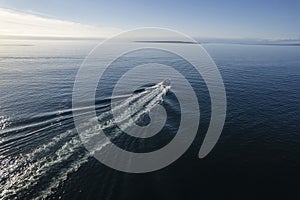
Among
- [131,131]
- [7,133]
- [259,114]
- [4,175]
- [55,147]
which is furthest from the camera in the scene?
[259,114]

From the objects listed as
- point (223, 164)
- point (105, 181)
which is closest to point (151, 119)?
point (223, 164)

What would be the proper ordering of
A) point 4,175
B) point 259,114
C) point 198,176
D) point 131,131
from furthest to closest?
point 259,114 → point 131,131 → point 198,176 → point 4,175

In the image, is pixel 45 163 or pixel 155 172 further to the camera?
pixel 155 172

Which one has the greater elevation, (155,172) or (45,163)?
(45,163)

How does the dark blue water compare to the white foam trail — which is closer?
the white foam trail

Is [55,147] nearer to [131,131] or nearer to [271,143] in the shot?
[131,131]

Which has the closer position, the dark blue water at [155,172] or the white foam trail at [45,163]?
the white foam trail at [45,163]

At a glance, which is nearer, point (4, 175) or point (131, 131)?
point (4, 175)

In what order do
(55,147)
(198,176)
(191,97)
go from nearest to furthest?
(198,176) < (55,147) < (191,97)

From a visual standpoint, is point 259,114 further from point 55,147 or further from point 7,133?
→ point 7,133

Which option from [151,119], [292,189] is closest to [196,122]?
[151,119]
